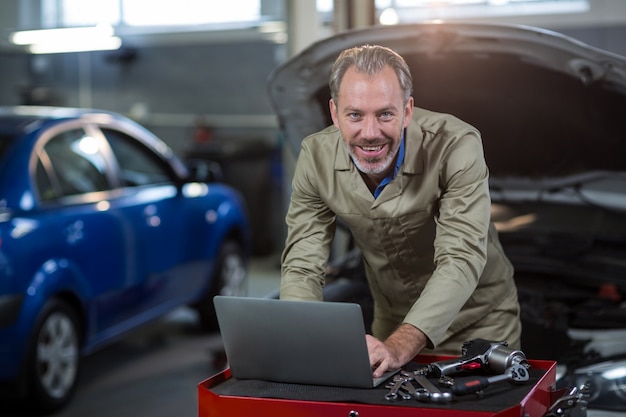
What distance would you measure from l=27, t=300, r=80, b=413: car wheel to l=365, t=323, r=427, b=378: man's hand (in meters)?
2.61

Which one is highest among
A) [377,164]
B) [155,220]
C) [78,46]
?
[377,164]

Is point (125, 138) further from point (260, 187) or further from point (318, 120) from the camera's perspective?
point (260, 187)

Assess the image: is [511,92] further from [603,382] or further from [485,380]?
[485,380]

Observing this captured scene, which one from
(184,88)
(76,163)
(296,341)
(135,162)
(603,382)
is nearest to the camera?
(296,341)

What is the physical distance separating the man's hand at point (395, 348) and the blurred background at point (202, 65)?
4.06 meters

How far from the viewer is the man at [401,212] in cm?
208

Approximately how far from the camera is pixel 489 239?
2.52 m

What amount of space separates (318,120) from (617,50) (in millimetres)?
4582

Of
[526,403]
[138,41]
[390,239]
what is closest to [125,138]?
[390,239]

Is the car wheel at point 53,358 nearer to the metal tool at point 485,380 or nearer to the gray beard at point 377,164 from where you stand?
the gray beard at point 377,164

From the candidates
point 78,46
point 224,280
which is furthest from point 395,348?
point 78,46

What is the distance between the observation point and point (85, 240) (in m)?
4.54

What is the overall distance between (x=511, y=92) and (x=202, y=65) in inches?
280

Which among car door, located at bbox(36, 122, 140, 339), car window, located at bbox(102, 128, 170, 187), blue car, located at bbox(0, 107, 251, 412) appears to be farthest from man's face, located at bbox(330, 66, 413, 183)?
car window, located at bbox(102, 128, 170, 187)
